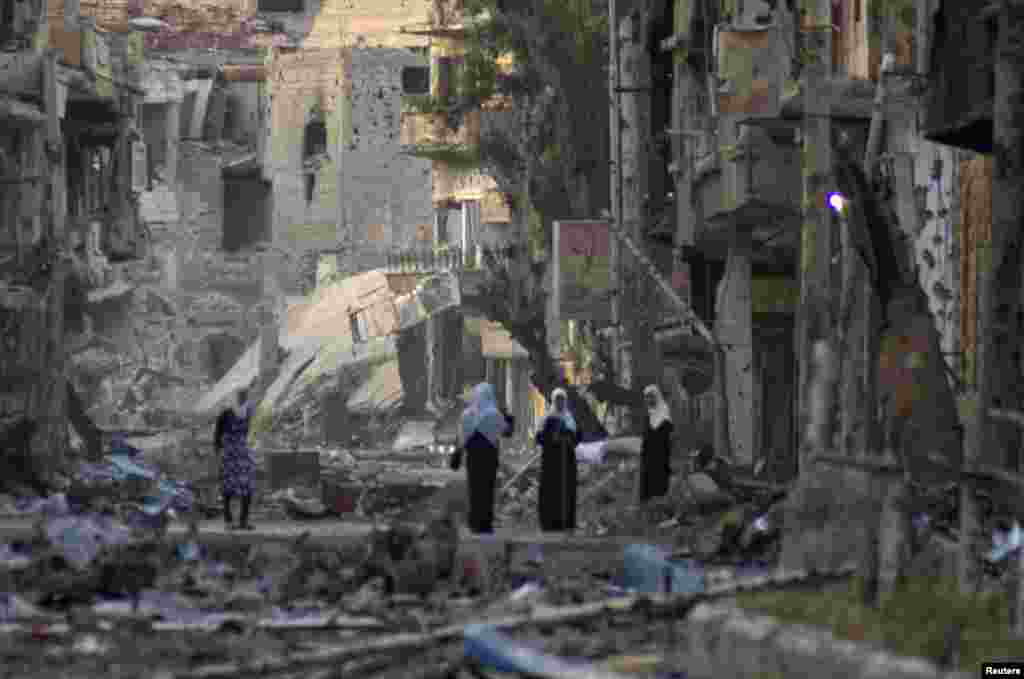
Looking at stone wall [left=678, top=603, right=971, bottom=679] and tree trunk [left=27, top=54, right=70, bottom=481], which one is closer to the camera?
stone wall [left=678, top=603, right=971, bottom=679]

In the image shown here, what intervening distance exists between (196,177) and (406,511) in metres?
52.2

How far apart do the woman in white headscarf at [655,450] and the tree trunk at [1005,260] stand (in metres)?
7.09

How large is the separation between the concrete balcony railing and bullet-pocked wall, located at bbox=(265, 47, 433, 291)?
11.8 m

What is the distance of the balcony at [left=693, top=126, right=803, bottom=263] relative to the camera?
29531 mm

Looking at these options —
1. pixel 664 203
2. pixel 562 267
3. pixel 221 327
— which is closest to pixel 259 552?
pixel 562 267

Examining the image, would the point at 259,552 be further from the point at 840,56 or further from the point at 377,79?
the point at 377,79

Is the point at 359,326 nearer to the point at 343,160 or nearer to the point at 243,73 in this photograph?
the point at 343,160

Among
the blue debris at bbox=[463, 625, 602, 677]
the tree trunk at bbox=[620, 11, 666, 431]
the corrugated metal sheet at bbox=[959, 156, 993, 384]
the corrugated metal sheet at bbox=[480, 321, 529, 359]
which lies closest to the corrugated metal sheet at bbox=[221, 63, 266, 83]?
→ the corrugated metal sheet at bbox=[480, 321, 529, 359]

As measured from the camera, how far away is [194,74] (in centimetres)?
8088

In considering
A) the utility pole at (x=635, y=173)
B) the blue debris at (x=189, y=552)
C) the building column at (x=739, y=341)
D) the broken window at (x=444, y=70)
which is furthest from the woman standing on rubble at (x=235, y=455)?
the broken window at (x=444, y=70)

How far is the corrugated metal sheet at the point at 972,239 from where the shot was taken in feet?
76.7

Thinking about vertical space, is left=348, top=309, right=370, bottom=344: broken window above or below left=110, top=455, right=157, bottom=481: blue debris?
below

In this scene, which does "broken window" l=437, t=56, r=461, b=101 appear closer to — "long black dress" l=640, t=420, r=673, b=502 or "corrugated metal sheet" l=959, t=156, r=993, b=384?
"long black dress" l=640, t=420, r=673, b=502

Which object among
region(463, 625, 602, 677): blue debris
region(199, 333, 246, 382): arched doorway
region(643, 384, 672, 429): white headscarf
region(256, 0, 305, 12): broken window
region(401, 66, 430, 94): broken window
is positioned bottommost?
region(199, 333, 246, 382): arched doorway
